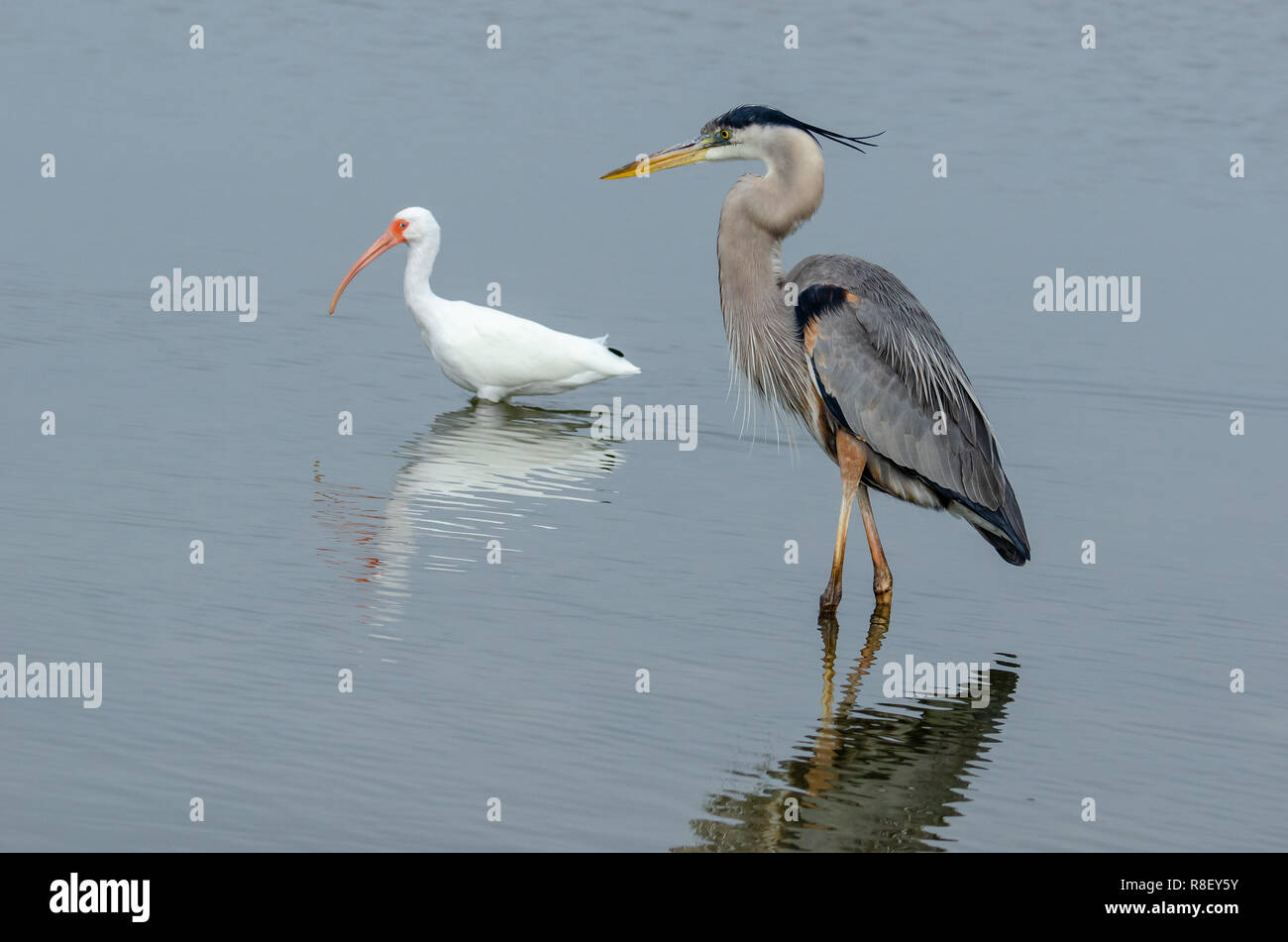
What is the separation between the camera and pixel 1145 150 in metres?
25.4

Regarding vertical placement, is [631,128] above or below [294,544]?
above

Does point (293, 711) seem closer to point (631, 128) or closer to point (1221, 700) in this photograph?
point (1221, 700)

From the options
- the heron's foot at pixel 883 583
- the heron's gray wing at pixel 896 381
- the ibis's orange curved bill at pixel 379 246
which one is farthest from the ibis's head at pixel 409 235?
the heron's foot at pixel 883 583

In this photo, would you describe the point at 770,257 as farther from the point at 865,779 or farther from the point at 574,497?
the point at 865,779

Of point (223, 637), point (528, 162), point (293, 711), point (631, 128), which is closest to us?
point (293, 711)

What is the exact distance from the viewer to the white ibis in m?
15.0

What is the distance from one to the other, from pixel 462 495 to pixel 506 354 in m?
3.06

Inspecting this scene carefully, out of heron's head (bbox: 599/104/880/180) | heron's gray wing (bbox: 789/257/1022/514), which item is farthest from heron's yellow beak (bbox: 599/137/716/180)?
heron's gray wing (bbox: 789/257/1022/514)

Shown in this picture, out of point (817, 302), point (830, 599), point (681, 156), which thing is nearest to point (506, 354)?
point (681, 156)

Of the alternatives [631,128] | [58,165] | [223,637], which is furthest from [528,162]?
[223,637]

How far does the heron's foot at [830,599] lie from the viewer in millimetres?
10023

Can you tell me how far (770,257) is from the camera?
35.1 ft

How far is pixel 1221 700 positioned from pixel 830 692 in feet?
6.54

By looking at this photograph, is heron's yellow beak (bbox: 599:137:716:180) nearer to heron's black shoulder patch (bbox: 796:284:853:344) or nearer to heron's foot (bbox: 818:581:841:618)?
heron's black shoulder patch (bbox: 796:284:853:344)
